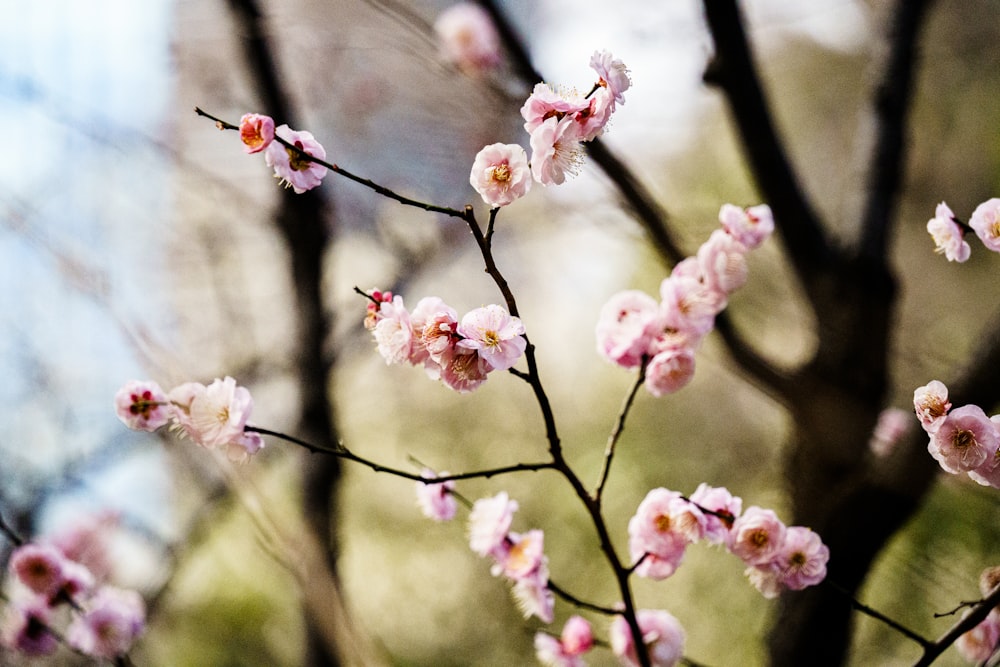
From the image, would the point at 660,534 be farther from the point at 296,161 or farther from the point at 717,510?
the point at 296,161

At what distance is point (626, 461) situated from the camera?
8.62 feet

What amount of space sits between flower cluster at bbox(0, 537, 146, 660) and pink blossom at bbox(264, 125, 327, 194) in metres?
0.50

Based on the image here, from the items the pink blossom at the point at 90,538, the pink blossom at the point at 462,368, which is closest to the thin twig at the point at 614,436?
the pink blossom at the point at 462,368

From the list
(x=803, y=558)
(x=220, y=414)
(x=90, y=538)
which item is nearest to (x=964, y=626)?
(x=803, y=558)

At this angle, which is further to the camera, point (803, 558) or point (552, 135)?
point (803, 558)

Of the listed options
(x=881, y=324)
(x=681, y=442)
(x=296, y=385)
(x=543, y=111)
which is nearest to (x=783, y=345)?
(x=681, y=442)

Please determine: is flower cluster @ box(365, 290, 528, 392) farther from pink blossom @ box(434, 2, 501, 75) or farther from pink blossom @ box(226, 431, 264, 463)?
pink blossom @ box(434, 2, 501, 75)

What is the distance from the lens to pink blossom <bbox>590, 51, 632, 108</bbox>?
444 mm

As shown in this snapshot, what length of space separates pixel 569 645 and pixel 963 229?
18.7 inches

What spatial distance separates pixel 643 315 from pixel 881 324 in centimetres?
58

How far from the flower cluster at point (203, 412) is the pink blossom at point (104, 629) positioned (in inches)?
13.5

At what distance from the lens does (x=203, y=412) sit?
20.1 inches

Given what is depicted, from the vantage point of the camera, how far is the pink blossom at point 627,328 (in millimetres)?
610

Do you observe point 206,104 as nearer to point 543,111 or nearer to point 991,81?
point 543,111
